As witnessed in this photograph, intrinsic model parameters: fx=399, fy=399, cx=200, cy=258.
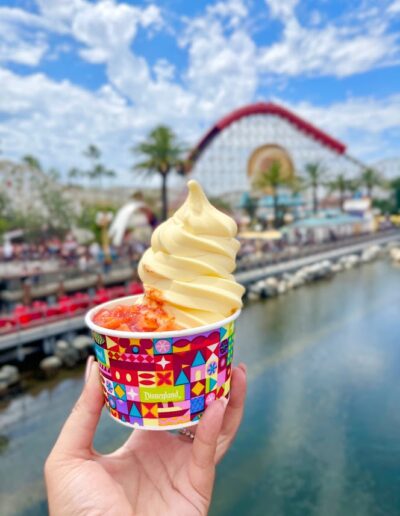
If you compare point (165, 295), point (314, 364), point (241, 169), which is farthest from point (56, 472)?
point (241, 169)

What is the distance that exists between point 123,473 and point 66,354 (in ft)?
38.4

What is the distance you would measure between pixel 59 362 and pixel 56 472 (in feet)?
38.3

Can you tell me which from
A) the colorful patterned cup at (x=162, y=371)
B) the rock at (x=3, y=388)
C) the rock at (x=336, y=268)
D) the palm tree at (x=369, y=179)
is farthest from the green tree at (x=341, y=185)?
the colorful patterned cup at (x=162, y=371)

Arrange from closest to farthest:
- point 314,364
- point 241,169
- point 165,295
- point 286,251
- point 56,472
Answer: point 56,472, point 165,295, point 314,364, point 286,251, point 241,169

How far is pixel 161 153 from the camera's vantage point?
23.2 metres

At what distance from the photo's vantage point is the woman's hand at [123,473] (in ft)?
6.40

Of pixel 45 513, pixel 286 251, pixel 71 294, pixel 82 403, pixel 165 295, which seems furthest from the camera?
pixel 286 251

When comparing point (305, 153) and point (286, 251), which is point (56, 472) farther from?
point (305, 153)

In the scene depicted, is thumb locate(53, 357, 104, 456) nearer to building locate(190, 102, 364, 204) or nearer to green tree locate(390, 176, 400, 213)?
building locate(190, 102, 364, 204)

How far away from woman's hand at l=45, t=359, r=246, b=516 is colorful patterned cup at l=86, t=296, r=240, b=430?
16cm

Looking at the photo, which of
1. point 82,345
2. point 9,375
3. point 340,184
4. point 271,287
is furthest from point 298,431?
point 340,184

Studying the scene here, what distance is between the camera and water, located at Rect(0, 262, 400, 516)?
24.2 feet

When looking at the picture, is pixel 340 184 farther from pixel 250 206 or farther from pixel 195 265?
pixel 195 265

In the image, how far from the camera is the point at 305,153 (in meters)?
48.0
